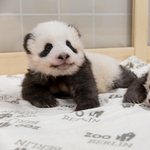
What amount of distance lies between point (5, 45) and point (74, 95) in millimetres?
1130

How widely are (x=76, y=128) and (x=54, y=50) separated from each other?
53cm

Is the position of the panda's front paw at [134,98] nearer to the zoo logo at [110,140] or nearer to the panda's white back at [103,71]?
the panda's white back at [103,71]

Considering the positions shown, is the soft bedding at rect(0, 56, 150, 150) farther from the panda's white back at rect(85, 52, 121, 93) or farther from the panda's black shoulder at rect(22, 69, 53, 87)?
the panda's white back at rect(85, 52, 121, 93)

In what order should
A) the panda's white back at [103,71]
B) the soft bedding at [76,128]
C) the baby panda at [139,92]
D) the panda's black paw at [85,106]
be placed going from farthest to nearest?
the panda's white back at [103,71], the baby panda at [139,92], the panda's black paw at [85,106], the soft bedding at [76,128]

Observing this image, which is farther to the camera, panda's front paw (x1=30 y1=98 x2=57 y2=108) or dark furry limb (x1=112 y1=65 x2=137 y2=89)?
dark furry limb (x1=112 y1=65 x2=137 y2=89)

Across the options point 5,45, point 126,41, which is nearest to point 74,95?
point 5,45

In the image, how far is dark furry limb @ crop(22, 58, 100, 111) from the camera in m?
1.42

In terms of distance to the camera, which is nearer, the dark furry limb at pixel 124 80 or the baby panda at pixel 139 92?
the baby panda at pixel 139 92

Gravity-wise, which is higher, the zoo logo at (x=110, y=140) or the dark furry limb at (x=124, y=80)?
the zoo logo at (x=110, y=140)

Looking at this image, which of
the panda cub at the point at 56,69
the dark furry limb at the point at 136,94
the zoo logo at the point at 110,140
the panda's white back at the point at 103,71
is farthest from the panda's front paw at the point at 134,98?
the zoo logo at the point at 110,140

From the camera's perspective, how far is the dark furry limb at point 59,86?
1417 mm

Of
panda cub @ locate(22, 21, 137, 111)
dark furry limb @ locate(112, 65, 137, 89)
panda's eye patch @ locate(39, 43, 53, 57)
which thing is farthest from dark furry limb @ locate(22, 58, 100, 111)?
dark furry limb @ locate(112, 65, 137, 89)

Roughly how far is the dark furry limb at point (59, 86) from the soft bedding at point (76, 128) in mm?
68

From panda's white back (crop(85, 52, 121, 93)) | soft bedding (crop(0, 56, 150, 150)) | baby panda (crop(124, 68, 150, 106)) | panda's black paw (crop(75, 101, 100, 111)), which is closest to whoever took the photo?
soft bedding (crop(0, 56, 150, 150))
